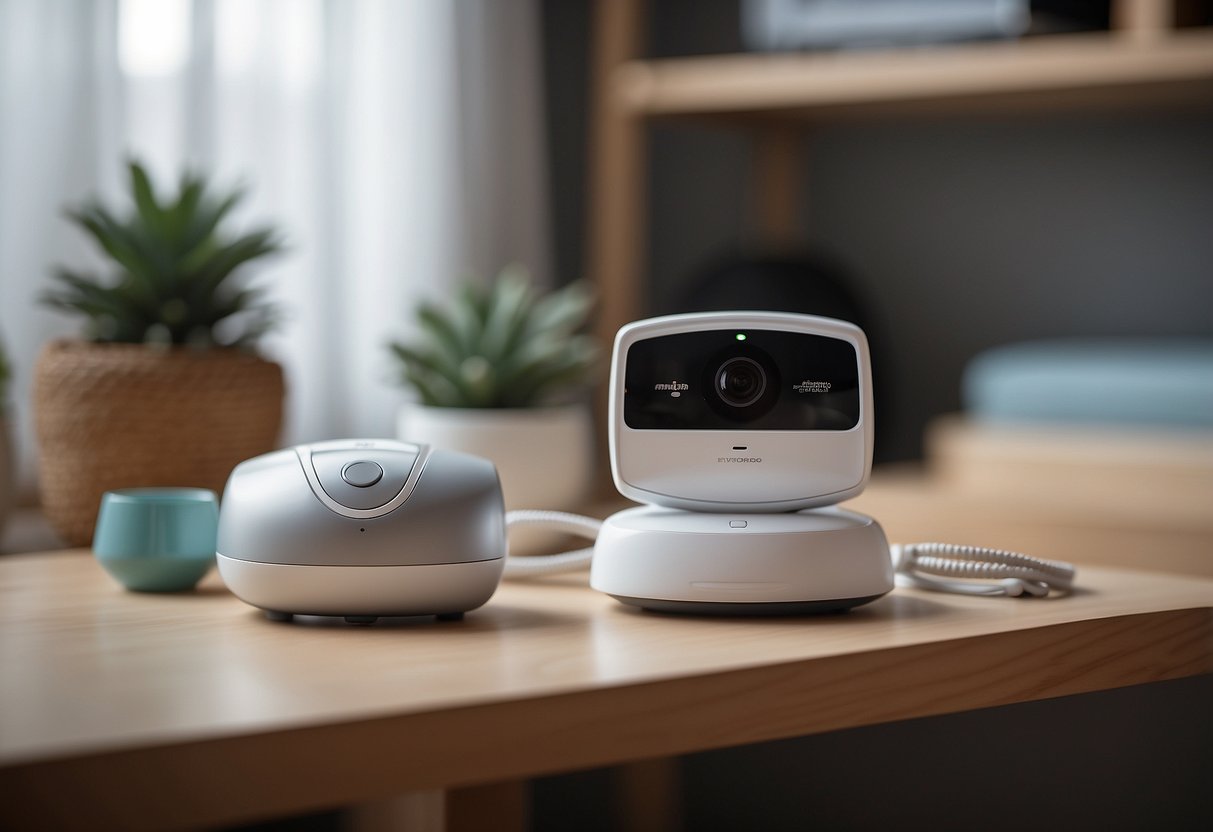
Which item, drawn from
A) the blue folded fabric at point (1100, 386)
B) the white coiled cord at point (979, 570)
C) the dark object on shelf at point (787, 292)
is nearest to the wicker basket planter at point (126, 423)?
the white coiled cord at point (979, 570)

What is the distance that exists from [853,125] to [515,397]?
3.26 ft

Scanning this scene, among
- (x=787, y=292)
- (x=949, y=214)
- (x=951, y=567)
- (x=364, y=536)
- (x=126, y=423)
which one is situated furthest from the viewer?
(x=949, y=214)

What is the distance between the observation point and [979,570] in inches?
29.3

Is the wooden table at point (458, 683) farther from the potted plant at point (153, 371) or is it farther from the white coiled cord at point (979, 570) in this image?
the potted plant at point (153, 371)

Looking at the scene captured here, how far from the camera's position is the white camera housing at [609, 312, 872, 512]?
2.24 ft

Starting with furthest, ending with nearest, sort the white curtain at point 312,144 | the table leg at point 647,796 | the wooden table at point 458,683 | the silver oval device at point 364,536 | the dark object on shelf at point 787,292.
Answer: the table leg at point 647,796, the dark object on shelf at point 787,292, the white curtain at point 312,144, the silver oval device at point 364,536, the wooden table at point 458,683

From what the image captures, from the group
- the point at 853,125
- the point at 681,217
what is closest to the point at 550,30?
the point at 681,217

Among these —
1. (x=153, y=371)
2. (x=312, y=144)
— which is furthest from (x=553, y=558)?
(x=312, y=144)

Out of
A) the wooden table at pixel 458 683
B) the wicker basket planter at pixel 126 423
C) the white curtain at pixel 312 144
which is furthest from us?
the white curtain at pixel 312 144

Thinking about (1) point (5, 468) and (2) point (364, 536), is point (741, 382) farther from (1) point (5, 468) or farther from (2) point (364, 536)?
(1) point (5, 468)

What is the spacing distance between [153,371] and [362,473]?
0.37 meters

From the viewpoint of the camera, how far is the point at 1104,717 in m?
1.67

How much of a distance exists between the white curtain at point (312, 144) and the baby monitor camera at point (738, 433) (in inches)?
27.7

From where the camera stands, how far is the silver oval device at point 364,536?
646 millimetres
